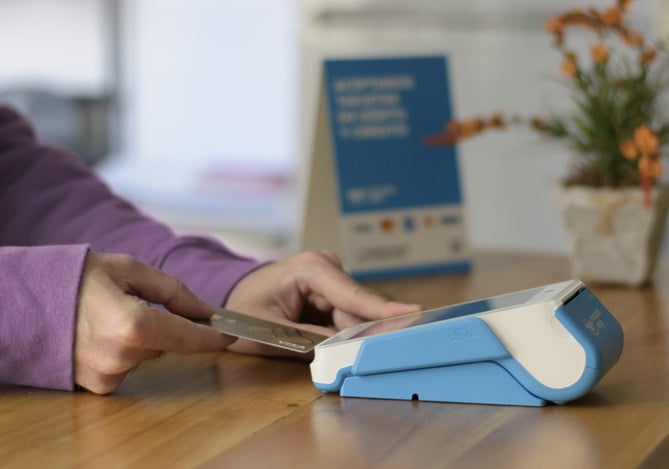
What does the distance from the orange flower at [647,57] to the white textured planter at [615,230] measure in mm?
157

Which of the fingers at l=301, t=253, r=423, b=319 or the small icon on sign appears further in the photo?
the small icon on sign

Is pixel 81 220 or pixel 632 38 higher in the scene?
pixel 632 38

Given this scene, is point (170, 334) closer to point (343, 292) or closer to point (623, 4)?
point (343, 292)

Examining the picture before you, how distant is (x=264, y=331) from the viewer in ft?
2.70

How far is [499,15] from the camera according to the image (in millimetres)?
2527

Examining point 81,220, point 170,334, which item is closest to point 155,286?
point 170,334

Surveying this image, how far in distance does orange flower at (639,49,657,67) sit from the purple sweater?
0.55 metres

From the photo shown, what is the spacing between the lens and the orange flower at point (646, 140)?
1.20m

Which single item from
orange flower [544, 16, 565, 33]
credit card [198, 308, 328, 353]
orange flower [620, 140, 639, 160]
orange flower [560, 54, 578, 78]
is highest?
orange flower [544, 16, 565, 33]

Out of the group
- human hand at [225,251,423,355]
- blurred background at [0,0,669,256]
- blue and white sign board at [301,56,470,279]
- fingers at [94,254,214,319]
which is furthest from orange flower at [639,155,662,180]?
blurred background at [0,0,669,256]

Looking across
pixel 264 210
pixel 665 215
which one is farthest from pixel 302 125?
pixel 665 215

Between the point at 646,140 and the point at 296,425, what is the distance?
673 millimetres

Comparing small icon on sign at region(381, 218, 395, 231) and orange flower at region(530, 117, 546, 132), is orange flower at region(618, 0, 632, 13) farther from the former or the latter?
small icon on sign at region(381, 218, 395, 231)

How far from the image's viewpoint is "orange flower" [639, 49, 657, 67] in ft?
4.02
